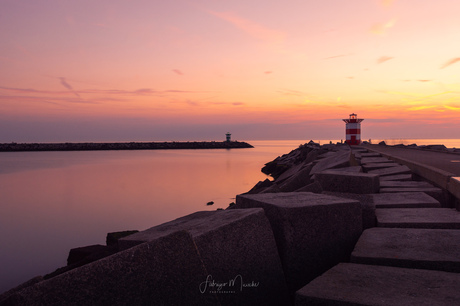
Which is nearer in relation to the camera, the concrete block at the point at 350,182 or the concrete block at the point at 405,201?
the concrete block at the point at 405,201

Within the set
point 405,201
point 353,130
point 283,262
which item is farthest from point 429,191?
point 353,130

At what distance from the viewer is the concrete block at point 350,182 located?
383 centimetres

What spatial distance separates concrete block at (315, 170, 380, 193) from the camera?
3.83m

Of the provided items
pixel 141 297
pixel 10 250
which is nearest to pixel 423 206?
pixel 141 297

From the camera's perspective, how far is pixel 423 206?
125 inches

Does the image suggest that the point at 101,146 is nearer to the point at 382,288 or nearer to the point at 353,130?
the point at 353,130

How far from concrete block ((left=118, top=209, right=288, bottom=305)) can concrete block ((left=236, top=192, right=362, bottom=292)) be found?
0.36 feet

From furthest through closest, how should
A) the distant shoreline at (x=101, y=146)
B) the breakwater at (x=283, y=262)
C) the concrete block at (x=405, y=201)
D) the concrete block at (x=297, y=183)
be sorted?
the distant shoreline at (x=101, y=146) → the concrete block at (x=297, y=183) → the concrete block at (x=405, y=201) → the breakwater at (x=283, y=262)

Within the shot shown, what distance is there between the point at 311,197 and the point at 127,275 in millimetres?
1693

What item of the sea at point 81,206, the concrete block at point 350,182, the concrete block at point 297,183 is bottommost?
the sea at point 81,206

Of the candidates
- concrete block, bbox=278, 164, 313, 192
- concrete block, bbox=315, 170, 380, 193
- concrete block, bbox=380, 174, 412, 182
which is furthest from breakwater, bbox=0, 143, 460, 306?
concrete block, bbox=278, 164, 313, 192

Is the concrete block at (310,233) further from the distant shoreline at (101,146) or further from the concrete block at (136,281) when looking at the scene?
the distant shoreline at (101,146)

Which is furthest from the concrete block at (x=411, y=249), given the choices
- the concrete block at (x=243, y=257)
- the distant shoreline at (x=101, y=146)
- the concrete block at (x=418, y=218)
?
the distant shoreline at (x=101, y=146)

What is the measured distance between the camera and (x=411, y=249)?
196 cm
